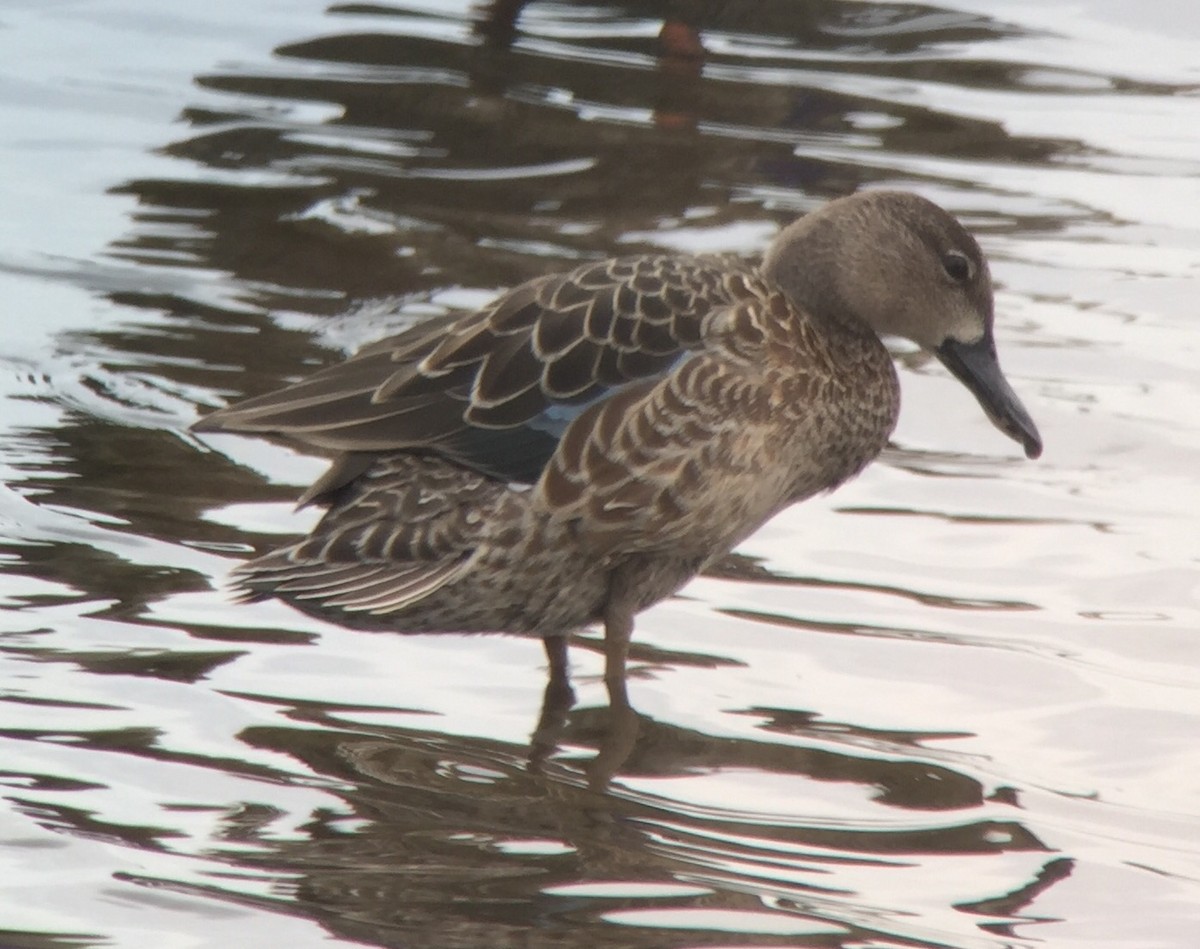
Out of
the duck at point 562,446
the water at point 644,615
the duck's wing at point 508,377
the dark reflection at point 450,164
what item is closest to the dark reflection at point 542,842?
the water at point 644,615

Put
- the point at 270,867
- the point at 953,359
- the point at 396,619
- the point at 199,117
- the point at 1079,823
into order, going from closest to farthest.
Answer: the point at 270,867, the point at 1079,823, the point at 396,619, the point at 953,359, the point at 199,117

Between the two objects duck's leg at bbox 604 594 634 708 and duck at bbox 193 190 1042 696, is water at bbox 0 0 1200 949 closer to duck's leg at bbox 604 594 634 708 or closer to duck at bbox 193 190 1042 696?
duck's leg at bbox 604 594 634 708

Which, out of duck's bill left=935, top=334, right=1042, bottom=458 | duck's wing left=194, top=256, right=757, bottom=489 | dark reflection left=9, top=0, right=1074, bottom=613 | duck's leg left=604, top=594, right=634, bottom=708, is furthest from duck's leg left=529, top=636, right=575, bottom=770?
Result: duck's bill left=935, top=334, right=1042, bottom=458

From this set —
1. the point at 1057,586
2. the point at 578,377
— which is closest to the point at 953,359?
the point at 1057,586

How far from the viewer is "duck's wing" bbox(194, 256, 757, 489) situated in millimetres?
5316

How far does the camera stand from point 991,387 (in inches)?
232

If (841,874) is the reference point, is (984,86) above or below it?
above

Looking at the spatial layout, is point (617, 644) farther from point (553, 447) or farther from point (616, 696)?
point (553, 447)

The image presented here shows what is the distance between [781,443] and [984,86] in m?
5.70

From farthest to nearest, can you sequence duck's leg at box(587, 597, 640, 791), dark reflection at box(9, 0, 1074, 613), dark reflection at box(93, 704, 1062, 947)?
dark reflection at box(9, 0, 1074, 613) → duck's leg at box(587, 597, 640, 791) → dark reflection at box(93, 704, 1062, 947)

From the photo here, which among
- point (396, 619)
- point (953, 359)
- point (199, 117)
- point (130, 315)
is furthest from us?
point (199, 117)

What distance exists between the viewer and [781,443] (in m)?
5.43

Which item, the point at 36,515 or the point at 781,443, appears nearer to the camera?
the point at 781,443

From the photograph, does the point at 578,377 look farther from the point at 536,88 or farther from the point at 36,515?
the point at 536,88
